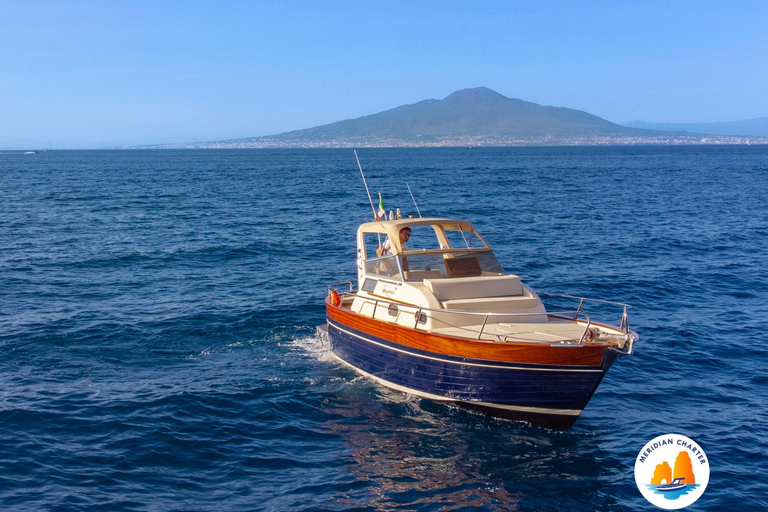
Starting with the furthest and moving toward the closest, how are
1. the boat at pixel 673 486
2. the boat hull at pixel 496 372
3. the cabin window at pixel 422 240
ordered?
the cabin window at pixel 422 240
the boat hull at pixel 496 372
the boat at pixel 673 486

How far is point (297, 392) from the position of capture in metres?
14.0

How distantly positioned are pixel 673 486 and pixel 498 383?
3.23 metres

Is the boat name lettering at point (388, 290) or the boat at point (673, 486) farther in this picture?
the boat name lettering at point (388, 290)

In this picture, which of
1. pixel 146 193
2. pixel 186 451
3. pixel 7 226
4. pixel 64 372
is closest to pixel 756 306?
pixel 186 451

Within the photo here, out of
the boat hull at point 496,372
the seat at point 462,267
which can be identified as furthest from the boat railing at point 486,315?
the seat at point 462,267

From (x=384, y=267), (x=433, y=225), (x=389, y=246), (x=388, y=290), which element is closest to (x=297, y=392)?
(x=388, y=290)

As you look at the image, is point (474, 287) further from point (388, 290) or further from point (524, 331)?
point (388, 290)

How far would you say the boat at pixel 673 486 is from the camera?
33.6 feet

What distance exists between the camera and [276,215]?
42781 millimetres

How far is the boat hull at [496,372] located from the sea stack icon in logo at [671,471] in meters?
1.42

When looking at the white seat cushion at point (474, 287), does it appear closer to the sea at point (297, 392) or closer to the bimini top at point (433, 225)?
the bimini top at point (433, 225)

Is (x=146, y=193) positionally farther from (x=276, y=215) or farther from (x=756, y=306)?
(x=756, y=306)

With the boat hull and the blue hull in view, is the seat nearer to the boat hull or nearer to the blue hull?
the boat hull

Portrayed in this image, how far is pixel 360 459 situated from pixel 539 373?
350 cm
